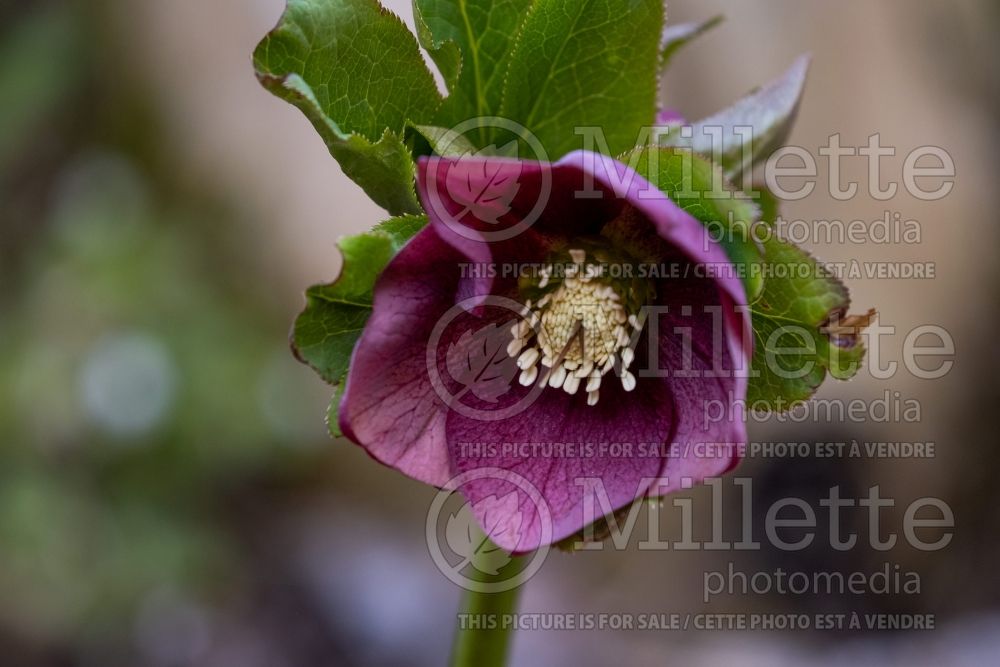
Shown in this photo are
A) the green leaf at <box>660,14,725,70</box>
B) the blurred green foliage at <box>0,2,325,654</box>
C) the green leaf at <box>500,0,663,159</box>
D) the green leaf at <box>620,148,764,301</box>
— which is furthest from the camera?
the blurred green foliage at <box>0,2,325,654</box>

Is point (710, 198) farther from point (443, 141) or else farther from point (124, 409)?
point (124, 409)

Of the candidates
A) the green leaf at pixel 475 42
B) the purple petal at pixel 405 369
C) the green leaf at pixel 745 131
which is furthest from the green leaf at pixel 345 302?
the green leaf at pixel 745 131

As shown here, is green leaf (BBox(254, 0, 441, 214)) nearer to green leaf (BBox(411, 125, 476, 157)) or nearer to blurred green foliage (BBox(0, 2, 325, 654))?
green leaf (BBox(411, 125, 476, 157))

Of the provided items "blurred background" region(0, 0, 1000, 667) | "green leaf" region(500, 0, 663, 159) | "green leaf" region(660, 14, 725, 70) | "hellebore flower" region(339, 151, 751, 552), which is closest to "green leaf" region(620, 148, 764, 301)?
"hellebore flower" region(339, 151, 751, 552)

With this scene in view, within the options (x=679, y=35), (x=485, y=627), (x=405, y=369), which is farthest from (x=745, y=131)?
(x=485, y=627)

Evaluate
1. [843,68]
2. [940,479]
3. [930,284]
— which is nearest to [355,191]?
[843,68]

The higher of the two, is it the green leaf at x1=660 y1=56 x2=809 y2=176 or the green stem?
the green leaf at x1=660 y1=56 x2=809 y2=176
